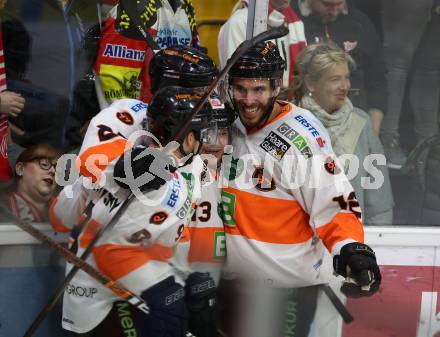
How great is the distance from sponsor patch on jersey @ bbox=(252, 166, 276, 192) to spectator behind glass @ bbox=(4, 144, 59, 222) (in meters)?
0.70

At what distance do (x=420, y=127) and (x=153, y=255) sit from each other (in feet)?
4.12

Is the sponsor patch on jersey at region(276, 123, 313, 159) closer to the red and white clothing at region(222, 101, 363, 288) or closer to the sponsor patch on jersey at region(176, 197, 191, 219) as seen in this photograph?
the red and white clothing at region(222, 101, 363, 288)

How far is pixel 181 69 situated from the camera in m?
3.19

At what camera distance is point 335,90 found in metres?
3.59

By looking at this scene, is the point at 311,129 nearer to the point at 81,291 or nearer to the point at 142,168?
the point at 142,168

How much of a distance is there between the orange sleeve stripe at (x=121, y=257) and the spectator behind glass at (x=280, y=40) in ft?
2.97

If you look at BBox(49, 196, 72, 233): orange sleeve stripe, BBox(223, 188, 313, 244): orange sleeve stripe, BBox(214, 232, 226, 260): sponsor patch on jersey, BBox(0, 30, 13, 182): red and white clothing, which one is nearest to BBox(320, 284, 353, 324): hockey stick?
BBox(223, 188, 313, 244): orange sleeve stripe

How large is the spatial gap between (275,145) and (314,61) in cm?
59

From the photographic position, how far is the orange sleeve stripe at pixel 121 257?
300 centimetres

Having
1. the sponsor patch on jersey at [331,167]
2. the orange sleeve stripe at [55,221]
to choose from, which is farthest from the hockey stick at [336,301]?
the orange sleeve stripe at [55,221]

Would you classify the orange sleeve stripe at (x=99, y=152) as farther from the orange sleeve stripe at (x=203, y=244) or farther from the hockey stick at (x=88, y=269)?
the orange sleeve stripe at (x=203, y=244)

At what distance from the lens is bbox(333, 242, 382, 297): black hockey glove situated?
2.94 meters

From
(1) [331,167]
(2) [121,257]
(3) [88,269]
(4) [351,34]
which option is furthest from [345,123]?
(3) [88,269]

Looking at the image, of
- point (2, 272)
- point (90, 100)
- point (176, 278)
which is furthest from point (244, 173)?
point (2, 272)
